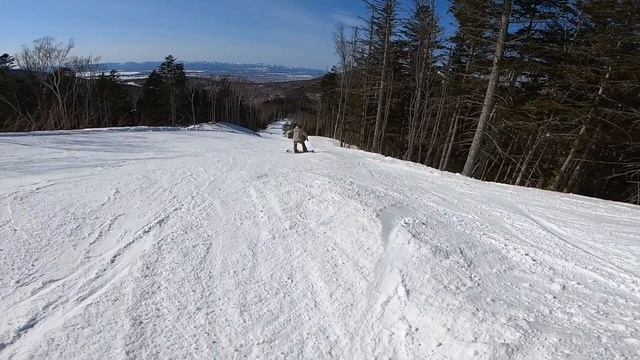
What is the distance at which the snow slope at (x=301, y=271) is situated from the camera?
A: 3.55 metres

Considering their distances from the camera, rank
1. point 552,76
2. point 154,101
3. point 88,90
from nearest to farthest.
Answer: point 552,76 → point 88,90 → point 154,101

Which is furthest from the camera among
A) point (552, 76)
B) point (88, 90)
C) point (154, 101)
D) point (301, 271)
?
point (154, 101)

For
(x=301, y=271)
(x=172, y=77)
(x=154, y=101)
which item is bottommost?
(x=154, y=101)

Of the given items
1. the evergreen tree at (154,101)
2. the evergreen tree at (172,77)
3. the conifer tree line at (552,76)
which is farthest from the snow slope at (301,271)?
the evergreen tree at (154,101)

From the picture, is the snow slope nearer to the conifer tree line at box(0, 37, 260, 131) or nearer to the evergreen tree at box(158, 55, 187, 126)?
the conifer tree line at box(0, 37, 260, 131)

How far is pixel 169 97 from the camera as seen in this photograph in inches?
1986

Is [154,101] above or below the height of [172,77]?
below

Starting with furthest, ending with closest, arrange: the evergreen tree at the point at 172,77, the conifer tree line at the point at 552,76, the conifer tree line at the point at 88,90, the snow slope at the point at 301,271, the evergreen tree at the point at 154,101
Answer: the evergreen tree at the point at 154,101, the evergreen tree at the point at 172,77, the conifer tree line at the point at 88,90, the conifer tree line at the point at 552,76, the snow slope at the point at 301,271

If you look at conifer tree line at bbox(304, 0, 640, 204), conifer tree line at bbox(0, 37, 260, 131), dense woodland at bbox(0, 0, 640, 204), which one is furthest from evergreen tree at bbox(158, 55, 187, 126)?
conifer tree line at bbox(304, 0, 640, 204)

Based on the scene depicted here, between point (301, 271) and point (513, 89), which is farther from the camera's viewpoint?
point (513, 89)

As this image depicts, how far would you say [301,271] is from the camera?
5.01 metres

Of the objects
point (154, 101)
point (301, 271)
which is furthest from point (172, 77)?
point (301, 271)

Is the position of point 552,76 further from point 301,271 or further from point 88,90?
point 88,90

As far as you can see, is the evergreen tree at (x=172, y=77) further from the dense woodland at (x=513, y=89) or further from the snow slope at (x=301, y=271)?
the snow slope at (x=301, y=271)
